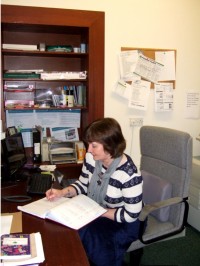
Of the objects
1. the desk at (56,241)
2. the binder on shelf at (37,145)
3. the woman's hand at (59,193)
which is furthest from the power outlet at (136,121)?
the desk at (56,241)

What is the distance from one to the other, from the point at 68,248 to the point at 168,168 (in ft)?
3.21

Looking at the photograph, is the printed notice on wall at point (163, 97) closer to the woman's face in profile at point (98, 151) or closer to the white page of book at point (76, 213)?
the woman's face in profile at point (98, 151)

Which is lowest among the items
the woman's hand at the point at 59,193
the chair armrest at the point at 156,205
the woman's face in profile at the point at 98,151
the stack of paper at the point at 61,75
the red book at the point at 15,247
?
the chair armrest at the point at 156,205

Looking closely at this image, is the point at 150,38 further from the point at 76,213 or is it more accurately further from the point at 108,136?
the point at 76,213

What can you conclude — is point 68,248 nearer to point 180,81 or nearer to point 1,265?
point 1,265

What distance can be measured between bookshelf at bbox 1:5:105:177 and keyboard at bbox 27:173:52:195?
767 millimetres

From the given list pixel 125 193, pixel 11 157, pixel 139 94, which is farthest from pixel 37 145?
pixel 125 193

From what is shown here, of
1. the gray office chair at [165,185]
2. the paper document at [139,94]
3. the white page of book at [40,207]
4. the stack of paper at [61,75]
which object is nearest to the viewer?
the white page of book at [40,207]

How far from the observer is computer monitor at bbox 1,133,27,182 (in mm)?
1953

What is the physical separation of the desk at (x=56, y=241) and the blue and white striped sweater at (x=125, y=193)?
359 millimetres

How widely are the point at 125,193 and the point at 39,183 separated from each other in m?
0.65

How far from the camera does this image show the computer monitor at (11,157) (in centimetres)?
195

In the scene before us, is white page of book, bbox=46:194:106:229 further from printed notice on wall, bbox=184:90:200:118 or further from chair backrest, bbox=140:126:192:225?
printed notice on wall, bbox=184:90:200:118

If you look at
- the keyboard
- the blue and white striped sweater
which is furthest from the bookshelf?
the blue and white striped sweater
